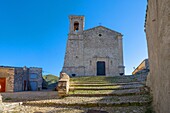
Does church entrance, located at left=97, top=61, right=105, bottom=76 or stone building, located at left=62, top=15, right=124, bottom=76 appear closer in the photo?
stone building, located at left=62, top=15, right=124, bottom=76

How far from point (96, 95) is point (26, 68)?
21857mm

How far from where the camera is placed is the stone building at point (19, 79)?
19828 mm

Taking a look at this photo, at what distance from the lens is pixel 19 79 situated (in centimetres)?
2305

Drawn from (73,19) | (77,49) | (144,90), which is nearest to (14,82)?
(77,49)

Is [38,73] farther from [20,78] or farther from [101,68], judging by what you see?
[101,68]

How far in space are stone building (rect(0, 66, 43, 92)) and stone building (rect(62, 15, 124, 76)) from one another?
289 inches

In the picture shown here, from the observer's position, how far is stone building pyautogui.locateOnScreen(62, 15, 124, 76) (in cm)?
1919

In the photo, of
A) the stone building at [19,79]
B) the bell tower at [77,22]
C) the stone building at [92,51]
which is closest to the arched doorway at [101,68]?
the stone building at [92,51]

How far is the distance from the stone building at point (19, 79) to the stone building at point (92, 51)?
7337 millimetres

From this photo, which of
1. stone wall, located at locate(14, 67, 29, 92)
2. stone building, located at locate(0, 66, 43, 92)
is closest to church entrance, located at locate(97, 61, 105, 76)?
stone building, located at locate(0, 66, 43, 92)

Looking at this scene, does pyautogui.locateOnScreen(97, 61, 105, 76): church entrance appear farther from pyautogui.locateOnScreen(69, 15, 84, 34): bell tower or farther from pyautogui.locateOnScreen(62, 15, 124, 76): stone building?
pyautogui.locateOnScreen(69, 15, 84, 34): bell tower

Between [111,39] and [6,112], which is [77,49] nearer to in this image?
[111,39]

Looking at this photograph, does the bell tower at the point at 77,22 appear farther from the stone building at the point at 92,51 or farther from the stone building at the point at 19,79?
the stone building at the point at 19,79

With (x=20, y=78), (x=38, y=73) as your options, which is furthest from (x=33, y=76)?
(x=20, y=78)
